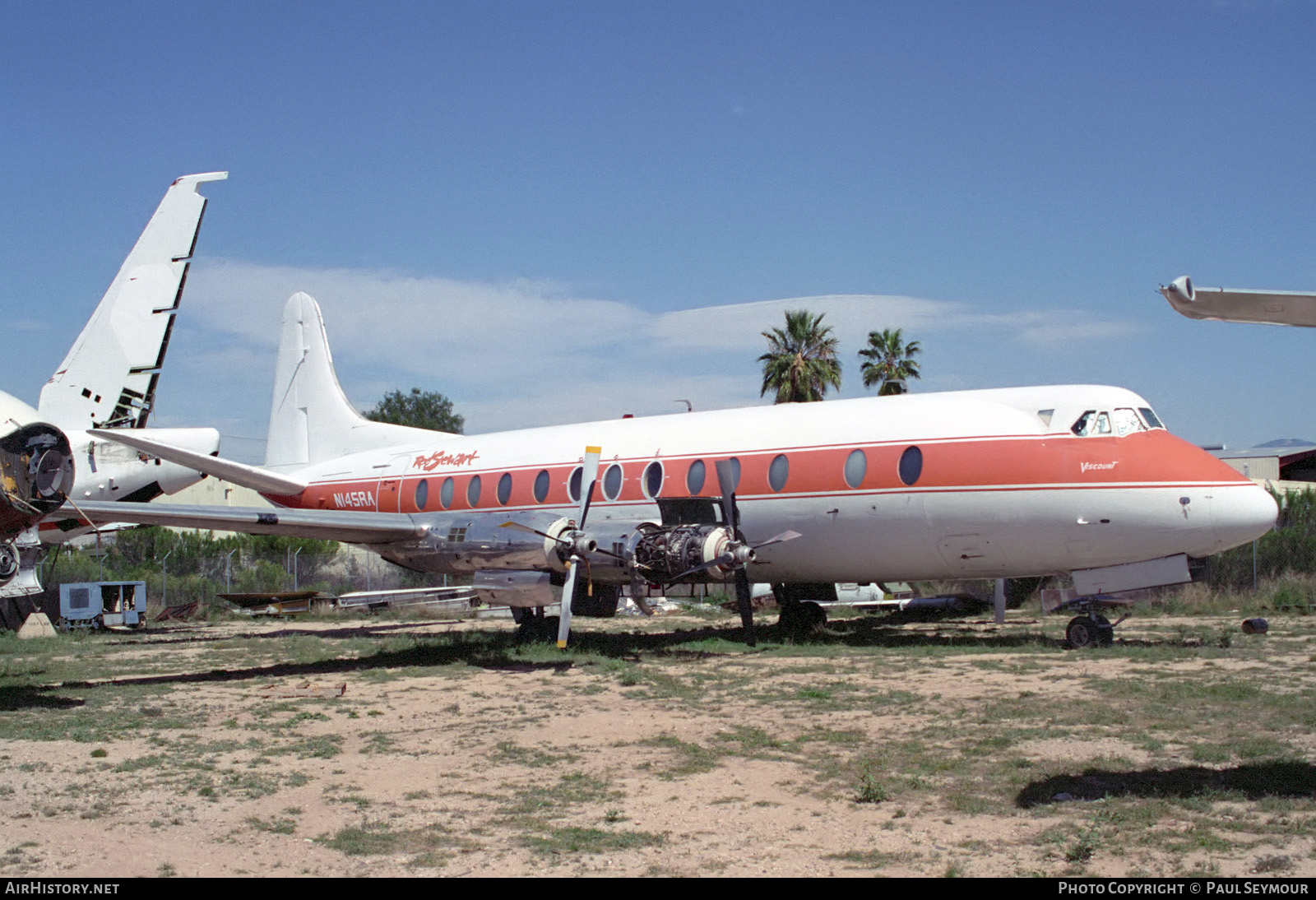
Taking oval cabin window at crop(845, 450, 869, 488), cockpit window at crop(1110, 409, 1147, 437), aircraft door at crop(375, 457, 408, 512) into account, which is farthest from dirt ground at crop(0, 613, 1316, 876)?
aircraft door at crop(375, 457, 408, 512)

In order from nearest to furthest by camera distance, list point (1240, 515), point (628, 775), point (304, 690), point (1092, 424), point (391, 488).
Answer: point (628, 775)
point (304, 690)
point (1240, 515)
point (1092, 424)
point (391, 488)

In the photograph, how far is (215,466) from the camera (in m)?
22.1

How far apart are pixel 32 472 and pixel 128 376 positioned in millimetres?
9466

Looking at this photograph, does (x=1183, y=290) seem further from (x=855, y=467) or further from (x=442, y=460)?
(x=442, y=460)

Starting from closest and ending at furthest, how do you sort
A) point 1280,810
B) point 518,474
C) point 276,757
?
point 1280,810 → point 276,757 → point 518,474

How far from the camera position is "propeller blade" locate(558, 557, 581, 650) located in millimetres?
16828

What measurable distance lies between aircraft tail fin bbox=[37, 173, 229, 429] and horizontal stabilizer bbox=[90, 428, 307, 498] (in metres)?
0.72

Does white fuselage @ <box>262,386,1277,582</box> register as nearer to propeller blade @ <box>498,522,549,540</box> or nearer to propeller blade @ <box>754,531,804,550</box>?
propeller blade @ <box>754,531,804,550</box>

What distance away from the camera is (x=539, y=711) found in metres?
12.9

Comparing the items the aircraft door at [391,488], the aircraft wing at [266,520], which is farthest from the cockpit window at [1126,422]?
the aircraft door at [391,488]
